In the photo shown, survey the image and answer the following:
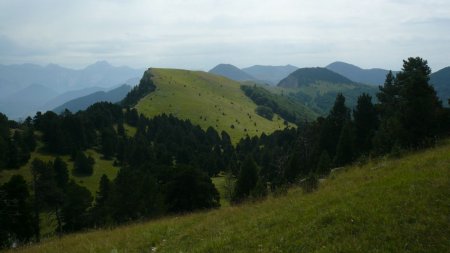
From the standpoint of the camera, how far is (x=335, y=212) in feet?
39.0

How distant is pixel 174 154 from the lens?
159 m

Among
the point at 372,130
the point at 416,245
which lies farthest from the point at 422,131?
the point at 372,130

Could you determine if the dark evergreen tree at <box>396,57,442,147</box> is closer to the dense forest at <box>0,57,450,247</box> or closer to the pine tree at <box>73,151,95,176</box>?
the dense forest at <box>0,57,450,247</box>

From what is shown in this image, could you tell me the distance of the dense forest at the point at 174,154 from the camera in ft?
111

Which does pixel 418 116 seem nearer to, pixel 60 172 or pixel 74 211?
pixel 74 211

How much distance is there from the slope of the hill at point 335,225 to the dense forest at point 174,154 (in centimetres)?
474

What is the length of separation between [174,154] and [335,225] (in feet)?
494

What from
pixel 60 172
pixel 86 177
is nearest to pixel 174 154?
pixel 86 177

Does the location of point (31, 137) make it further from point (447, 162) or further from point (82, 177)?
point (447, 162)

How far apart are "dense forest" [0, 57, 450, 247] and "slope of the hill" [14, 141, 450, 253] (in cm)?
474

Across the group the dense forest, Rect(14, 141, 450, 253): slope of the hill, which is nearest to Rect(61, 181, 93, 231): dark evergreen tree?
the dense forest

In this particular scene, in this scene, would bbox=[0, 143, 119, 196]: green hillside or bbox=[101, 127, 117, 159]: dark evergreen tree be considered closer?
bbox=[0, 143, 119, 196]: green hillside

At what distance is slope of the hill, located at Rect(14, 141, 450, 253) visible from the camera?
9.70m

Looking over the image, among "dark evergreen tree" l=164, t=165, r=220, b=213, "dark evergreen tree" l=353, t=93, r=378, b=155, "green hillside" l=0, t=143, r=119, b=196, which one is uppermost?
"dark evergreen tree" l=353, t=93, r=378, b=155
